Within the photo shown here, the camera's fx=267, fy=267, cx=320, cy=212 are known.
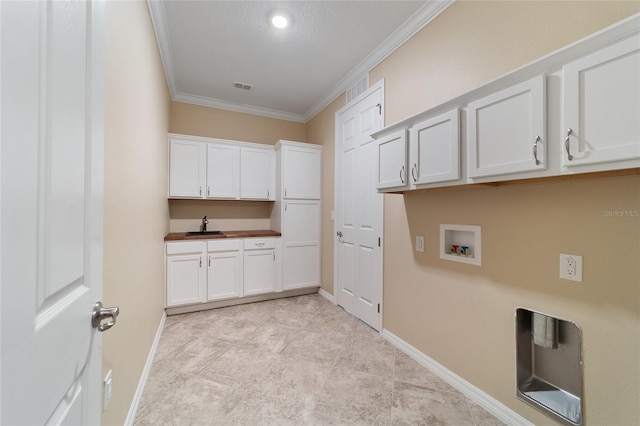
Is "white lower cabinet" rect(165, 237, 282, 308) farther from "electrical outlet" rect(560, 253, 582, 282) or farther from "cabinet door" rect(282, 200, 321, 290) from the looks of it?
"electrical outlet" rect(560, 253, 582, 282)

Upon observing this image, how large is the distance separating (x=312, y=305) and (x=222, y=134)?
2871 millimetres

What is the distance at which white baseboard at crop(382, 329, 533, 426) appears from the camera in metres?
1.63

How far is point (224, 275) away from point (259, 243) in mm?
607

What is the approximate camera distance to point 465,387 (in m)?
1.89

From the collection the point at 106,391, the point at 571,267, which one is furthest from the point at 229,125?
the point at 571,267

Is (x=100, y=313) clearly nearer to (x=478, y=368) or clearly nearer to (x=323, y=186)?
(x=478, y=368)

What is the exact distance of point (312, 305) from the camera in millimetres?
3598

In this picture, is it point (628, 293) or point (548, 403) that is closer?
point (628, 293)

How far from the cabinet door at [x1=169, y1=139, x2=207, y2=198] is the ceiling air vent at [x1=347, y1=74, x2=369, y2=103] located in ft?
6.80

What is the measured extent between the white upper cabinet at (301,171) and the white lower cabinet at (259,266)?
0.76 meters

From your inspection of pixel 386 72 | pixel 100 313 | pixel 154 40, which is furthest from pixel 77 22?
pixel 386 72

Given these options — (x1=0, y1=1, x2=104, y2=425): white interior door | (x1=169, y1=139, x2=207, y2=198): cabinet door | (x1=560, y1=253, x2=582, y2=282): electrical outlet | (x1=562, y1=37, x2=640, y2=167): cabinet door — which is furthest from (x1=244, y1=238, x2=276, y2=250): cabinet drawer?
(x1=562, y1=37, x2=640, y2=167): cabinet door

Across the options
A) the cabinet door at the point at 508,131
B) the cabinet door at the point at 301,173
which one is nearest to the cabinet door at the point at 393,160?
the cabinet door at the point at 508,131

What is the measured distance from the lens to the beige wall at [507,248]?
1.26 metres
